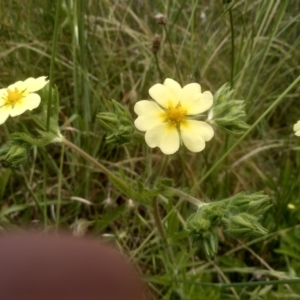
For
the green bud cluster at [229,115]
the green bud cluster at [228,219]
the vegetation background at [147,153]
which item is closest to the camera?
the green bud cluster at [228,219]

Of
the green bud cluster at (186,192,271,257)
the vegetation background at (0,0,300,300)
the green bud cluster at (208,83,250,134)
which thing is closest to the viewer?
the green bud cluster at (186,192,271,257)

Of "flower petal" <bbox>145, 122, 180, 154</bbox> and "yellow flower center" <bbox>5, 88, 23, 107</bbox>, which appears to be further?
"yellow flower center" <bbox>5, 88, 23, 107</bbox>

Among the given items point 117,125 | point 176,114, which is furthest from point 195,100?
point 117,125

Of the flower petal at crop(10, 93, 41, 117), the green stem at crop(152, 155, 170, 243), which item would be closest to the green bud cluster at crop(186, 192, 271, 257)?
the green stem at crop(152, 155, 170, 243)

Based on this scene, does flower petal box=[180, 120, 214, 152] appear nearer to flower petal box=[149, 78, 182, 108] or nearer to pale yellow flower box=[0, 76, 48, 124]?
flower petal box=[149, 78, 182, 108]

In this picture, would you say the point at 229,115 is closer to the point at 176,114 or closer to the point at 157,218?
the point at 176,114

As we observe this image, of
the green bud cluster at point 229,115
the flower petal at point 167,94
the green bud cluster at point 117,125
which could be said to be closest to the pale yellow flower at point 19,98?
the green bud cluster at point 117,125

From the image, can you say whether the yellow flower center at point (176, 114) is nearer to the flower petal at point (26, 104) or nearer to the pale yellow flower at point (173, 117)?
Result: the pale yellow flower at point (173, 117)

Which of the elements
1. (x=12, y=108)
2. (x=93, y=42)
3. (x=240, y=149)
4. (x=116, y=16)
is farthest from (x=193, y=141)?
(x=116, y=16)
